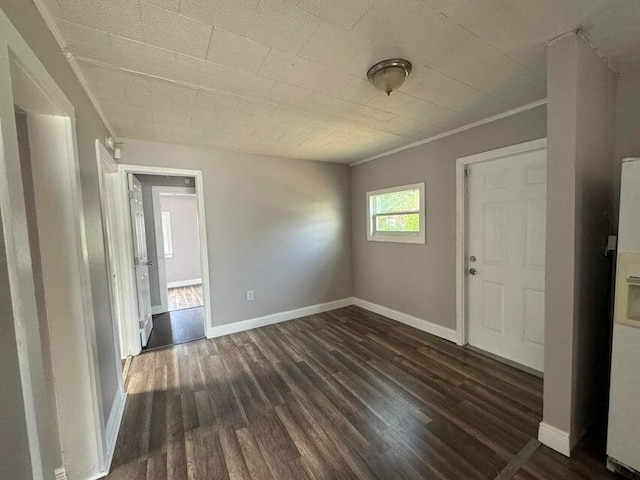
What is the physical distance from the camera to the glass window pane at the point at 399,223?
347 centimetres

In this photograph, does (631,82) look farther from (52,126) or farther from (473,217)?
(52,126)

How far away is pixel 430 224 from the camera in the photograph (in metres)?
3.24

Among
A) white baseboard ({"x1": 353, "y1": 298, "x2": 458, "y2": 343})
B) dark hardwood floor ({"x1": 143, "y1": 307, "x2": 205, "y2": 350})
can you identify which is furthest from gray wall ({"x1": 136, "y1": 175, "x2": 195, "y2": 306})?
white baseboard ({"x1": 353, "y1": 298, "x2": 458, "y2": 343})

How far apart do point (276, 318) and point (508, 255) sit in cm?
294

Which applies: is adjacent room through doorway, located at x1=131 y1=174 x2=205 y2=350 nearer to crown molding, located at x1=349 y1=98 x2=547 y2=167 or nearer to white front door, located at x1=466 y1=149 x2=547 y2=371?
crown molding, located at x1=349 y1=98 x2=547 y2=167

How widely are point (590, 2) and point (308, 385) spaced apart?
2.96m

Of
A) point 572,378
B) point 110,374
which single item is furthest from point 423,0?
point 110,374

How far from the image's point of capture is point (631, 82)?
70.3 inches

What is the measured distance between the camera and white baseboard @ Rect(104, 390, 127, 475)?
159 centimetres

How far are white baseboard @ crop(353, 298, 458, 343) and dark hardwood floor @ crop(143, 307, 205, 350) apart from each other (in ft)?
8.10

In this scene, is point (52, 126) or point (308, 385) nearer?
point (52, 126)

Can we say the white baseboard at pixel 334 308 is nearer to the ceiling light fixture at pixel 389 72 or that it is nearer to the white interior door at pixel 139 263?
the white interior door at pixel 139 263

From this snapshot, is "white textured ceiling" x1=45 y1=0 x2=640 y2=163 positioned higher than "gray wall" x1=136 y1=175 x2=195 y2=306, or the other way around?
"white textured ceiling" x1=45 y1=0 x2=640 y2=163

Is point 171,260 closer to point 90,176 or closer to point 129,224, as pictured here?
point 129,224
